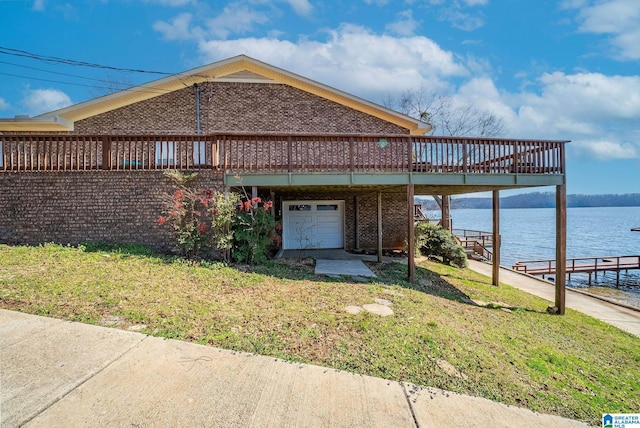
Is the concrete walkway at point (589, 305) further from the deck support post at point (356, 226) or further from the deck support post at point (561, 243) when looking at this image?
the deck support post at point (356, 226)

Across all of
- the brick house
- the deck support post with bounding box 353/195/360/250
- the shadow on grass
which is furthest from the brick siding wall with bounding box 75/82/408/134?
the shadow on grass

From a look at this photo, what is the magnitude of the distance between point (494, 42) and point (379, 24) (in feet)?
18.2

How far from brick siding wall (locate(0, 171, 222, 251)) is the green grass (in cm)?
48

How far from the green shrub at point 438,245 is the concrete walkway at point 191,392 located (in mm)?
9621

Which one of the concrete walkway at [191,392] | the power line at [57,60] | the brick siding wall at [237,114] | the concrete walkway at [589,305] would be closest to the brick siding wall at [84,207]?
the concrete walkway at [191,392]

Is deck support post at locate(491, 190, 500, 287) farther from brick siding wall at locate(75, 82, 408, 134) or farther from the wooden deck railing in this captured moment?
brick siding wall at locate(75, 82, 408, 134)

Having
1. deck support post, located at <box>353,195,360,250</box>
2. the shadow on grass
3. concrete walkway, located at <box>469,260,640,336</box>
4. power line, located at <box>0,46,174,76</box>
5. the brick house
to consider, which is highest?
power line, located at <box>0,46,174,76</box>

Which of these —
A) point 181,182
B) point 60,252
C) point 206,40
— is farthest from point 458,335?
point 206,40

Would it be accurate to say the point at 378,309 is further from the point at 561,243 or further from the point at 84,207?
the point at 84,207

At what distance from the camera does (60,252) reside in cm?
662

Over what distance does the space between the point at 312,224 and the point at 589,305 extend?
9716 millimetres

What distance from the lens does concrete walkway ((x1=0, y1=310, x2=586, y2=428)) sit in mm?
2377

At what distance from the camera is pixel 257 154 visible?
7863mm

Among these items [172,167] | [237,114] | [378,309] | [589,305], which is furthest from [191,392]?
[589,305]
